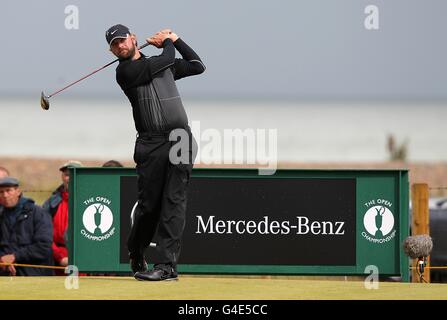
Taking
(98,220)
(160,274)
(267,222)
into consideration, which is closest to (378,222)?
(267,222)

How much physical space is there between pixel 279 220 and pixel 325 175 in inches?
23.2

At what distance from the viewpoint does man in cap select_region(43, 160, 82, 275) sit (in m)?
14.9

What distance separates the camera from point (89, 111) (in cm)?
10575

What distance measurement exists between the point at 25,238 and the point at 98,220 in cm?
124

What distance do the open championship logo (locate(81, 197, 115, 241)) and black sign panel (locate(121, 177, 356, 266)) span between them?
5.5 inches

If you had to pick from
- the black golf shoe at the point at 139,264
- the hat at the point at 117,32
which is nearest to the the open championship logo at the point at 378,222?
the black golf shoe at the point at 139,264

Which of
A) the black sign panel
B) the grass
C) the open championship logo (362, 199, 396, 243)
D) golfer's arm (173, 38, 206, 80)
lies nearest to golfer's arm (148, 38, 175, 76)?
golfer's arm (173, 38, 206, 80)

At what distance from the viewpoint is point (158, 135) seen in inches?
436

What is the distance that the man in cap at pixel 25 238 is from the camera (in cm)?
1431

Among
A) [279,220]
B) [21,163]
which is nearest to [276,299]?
[279,220]

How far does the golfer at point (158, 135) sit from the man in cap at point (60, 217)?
12.0 feet

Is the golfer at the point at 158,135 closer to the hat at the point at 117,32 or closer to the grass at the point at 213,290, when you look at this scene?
the hat at the point at 117,32
